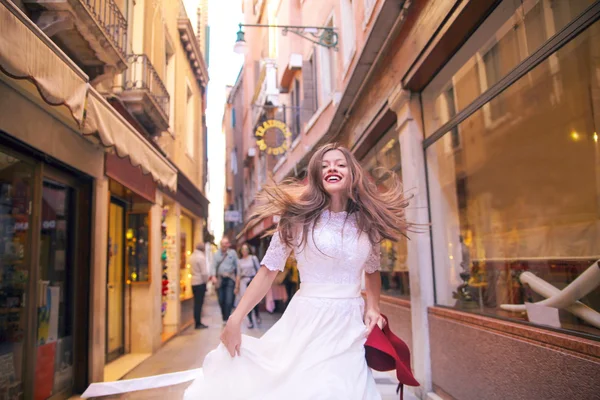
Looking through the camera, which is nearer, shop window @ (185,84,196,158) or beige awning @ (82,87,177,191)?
beige awning @ (82,87,177,191)

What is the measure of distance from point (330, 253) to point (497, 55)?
9.15 ft

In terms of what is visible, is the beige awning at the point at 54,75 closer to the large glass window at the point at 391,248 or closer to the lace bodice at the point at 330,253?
the lace bodice at the point at 330,253

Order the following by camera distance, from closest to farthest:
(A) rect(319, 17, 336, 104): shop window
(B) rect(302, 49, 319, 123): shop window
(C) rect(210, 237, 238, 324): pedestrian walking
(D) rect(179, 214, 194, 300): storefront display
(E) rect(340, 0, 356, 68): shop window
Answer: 1. (E) rect(340, 0, 356, 68): shop window
2. (C) rect(210, 237, 238, 324): pedestrian walking
3. (A) rect(319, 17, 336, 104): shop window
4. (D) rect(179, 214, 194, 300): storefront display
5. (B) rect(302, 49, 319, 123): shop window

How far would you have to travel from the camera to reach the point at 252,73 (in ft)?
86.0

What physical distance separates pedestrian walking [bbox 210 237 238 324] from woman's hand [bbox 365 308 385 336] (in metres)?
8.30

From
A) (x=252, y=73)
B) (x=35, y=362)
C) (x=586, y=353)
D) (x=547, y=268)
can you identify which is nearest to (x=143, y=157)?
(x=35, y=362)

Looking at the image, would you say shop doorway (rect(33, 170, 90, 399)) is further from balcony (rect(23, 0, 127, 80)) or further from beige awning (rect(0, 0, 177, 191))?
balcony (rect(23, 0, 127, 80))

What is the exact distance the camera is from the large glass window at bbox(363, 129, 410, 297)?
6739 millimetres

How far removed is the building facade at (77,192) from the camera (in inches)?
161

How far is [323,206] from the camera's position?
→ 268cm

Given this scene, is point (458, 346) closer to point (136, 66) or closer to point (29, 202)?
point (29, 202)

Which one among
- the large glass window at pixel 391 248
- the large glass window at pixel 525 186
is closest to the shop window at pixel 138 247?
the large glass window at pixel 391 248

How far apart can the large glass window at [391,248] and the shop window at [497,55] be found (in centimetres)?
124

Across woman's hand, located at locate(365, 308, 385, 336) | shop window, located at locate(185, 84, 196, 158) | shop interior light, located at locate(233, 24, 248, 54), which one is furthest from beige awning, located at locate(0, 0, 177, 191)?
shop window, located at locate(185, 84, 196, 158)
